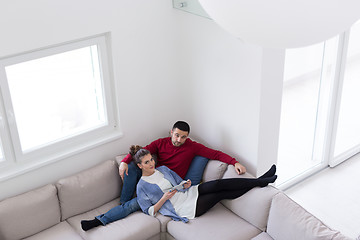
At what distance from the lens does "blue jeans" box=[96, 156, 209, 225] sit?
156 inches

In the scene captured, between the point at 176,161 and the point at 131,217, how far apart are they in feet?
2.27

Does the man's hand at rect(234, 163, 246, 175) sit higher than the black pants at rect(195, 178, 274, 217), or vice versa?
the man's hand at rect(234, 163, 246, 175)

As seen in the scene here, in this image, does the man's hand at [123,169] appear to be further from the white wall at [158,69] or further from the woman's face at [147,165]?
the white wall at [158,69]

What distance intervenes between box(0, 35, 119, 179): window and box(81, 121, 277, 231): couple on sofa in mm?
509

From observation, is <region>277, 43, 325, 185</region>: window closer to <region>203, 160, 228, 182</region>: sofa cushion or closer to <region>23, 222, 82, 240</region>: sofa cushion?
<region>203, 160, 228, 182</region>: sofa cushion

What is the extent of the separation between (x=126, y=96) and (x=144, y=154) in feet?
2.11

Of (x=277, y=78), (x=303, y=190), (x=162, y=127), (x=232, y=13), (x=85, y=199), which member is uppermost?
(x=232, y=13)

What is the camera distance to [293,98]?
4.59 metres

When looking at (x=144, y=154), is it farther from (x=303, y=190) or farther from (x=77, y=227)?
(x=303, y=190)

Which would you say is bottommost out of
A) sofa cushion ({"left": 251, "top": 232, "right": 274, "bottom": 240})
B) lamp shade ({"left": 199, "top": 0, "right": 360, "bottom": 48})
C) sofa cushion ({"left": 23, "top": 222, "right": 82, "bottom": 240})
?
sofa cushion ({"left": 23, "top": 222, "right": 82, "bottom": 240})

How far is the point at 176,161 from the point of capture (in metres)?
4.31

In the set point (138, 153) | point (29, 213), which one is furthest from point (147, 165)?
point (29, 213)

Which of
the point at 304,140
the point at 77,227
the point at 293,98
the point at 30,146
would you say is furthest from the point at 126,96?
the point at 304,140

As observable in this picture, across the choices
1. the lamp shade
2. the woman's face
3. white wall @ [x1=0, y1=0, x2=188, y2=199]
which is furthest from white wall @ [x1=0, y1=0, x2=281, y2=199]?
the lamp shade
